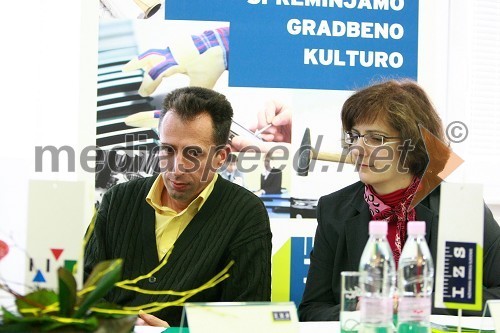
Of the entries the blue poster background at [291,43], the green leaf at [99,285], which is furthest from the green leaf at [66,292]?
the blue poster background at [291,43]

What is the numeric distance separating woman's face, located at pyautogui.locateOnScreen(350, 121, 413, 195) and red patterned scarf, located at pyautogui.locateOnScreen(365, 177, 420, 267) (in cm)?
3

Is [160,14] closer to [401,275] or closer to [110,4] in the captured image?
[110,4]

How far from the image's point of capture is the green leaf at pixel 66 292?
103 cm

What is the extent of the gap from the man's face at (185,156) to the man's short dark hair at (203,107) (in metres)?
0.02

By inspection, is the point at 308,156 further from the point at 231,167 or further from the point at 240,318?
the point at 240,318

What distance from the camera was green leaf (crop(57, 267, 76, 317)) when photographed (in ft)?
3.36

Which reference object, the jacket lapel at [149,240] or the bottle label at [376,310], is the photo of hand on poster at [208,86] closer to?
the jacket lapel at [149,240]

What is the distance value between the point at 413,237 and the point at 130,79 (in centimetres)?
186

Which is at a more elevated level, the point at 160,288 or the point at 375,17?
the point at 375,17

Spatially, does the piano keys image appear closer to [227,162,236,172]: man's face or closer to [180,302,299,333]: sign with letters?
[227,162,236,172]: man's face

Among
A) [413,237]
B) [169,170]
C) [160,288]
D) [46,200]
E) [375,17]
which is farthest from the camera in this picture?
[375,17]

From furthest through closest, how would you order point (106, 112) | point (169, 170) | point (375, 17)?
point (375, 17) → point (106, 112) → point (169, 170)

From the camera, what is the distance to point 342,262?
87.9 inches

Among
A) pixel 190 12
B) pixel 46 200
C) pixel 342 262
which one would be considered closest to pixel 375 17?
pixel 190 12
